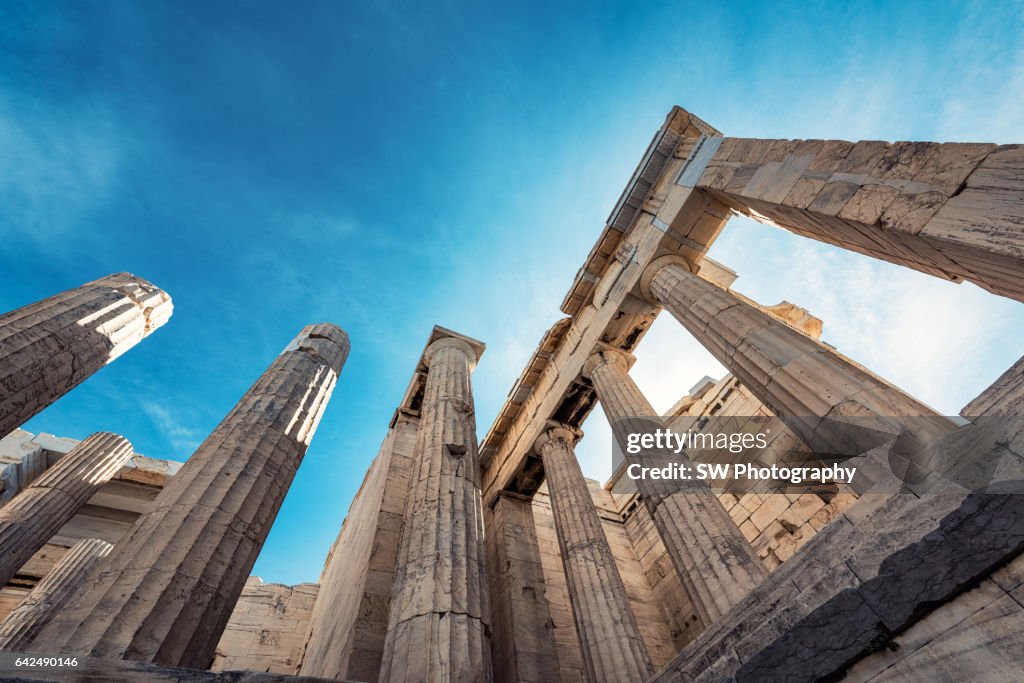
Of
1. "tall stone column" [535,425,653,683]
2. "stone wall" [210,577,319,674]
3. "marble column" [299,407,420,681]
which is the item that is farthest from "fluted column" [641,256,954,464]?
"stone wall" [210,577,319,674]

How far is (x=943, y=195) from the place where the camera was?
4.85 metres

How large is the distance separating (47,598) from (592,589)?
53.0ft

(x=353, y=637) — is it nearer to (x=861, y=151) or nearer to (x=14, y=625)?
(x=861, y=151)

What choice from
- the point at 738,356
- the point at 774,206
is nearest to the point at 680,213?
the point at 774,206

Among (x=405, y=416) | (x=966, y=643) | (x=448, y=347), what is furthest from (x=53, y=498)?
(x=966, y=643)

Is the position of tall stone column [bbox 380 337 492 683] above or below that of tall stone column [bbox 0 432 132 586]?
below

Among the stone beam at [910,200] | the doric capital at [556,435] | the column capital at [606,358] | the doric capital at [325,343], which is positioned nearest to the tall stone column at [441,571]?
the doric capital at [325,343]

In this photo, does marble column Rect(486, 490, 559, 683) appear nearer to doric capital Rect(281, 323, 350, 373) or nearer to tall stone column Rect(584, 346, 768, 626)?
tall stone column Rect(584, 346, 768, 626)

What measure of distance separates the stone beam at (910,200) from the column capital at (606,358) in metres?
5.57

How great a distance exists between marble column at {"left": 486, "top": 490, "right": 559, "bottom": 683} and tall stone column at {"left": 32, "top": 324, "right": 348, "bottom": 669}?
6.26 m

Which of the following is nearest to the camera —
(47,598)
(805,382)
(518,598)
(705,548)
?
(805,382)

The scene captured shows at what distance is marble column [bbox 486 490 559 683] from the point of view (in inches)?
366

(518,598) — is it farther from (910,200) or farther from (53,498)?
(53,498)

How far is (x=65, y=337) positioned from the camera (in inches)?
290
